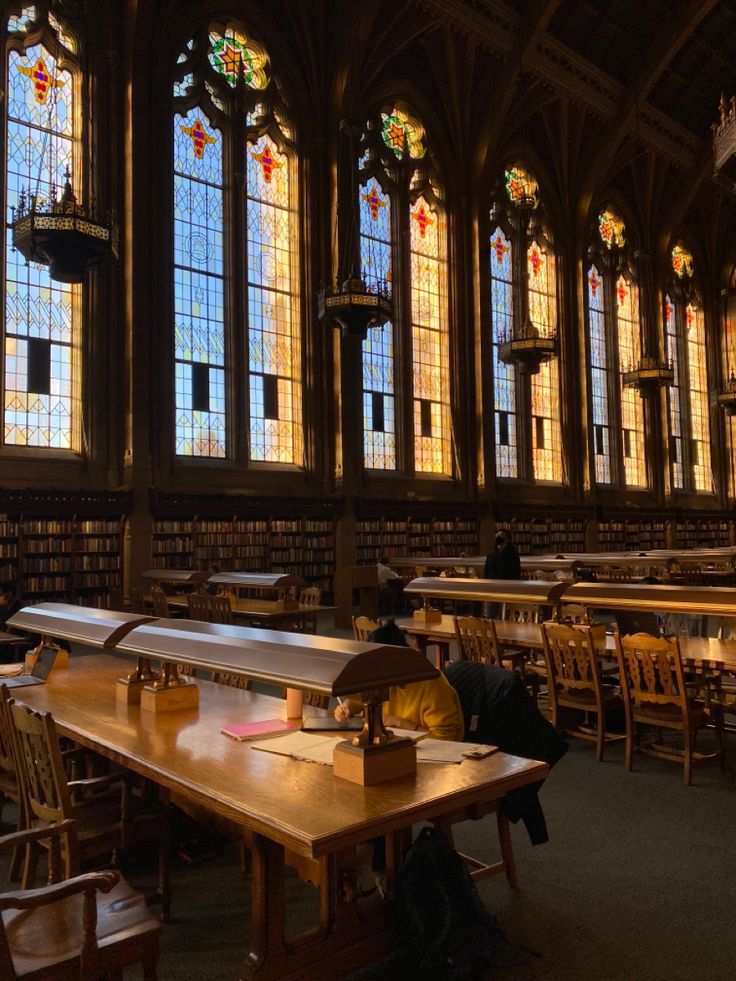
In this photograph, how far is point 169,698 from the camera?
3.48 metres

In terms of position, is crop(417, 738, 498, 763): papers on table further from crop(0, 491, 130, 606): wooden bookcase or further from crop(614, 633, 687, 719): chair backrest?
crop(0, 491, 130, 606): wooden bookcase

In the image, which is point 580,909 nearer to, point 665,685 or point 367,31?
point 665,685

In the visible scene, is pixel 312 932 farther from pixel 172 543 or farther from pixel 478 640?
pixel 172 543

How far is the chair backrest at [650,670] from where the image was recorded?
15.1ft

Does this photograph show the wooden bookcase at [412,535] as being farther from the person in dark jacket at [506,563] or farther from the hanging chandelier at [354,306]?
the person in dark jacket at [506,563]

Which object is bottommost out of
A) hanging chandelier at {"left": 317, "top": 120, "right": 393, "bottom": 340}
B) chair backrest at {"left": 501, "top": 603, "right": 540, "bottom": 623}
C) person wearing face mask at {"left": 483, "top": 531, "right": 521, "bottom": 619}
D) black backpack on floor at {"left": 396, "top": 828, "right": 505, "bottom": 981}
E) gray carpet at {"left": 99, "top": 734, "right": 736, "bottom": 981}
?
gray carpet at {"left": 99, "top": 734, "right": 736, "bottom": 981}

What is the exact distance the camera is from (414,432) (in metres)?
16.7

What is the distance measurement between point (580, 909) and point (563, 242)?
1961cm

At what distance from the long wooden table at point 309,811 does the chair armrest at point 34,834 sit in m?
0.31

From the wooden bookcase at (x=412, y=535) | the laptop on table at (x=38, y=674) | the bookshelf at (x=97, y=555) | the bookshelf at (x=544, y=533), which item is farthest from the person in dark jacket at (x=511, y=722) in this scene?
the bookshelf at (x=544, y=533)

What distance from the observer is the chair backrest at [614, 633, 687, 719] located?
4594 millimetres

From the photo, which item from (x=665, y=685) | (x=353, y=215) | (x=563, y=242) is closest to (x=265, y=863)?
(x=665, y=685)

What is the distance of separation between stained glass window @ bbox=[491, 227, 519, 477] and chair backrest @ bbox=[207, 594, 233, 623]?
11374 mm

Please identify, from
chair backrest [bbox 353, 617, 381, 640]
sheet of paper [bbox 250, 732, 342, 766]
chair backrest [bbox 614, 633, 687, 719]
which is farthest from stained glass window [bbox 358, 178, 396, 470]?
sheet of paper [bbox 250, 732, 342, 766]
